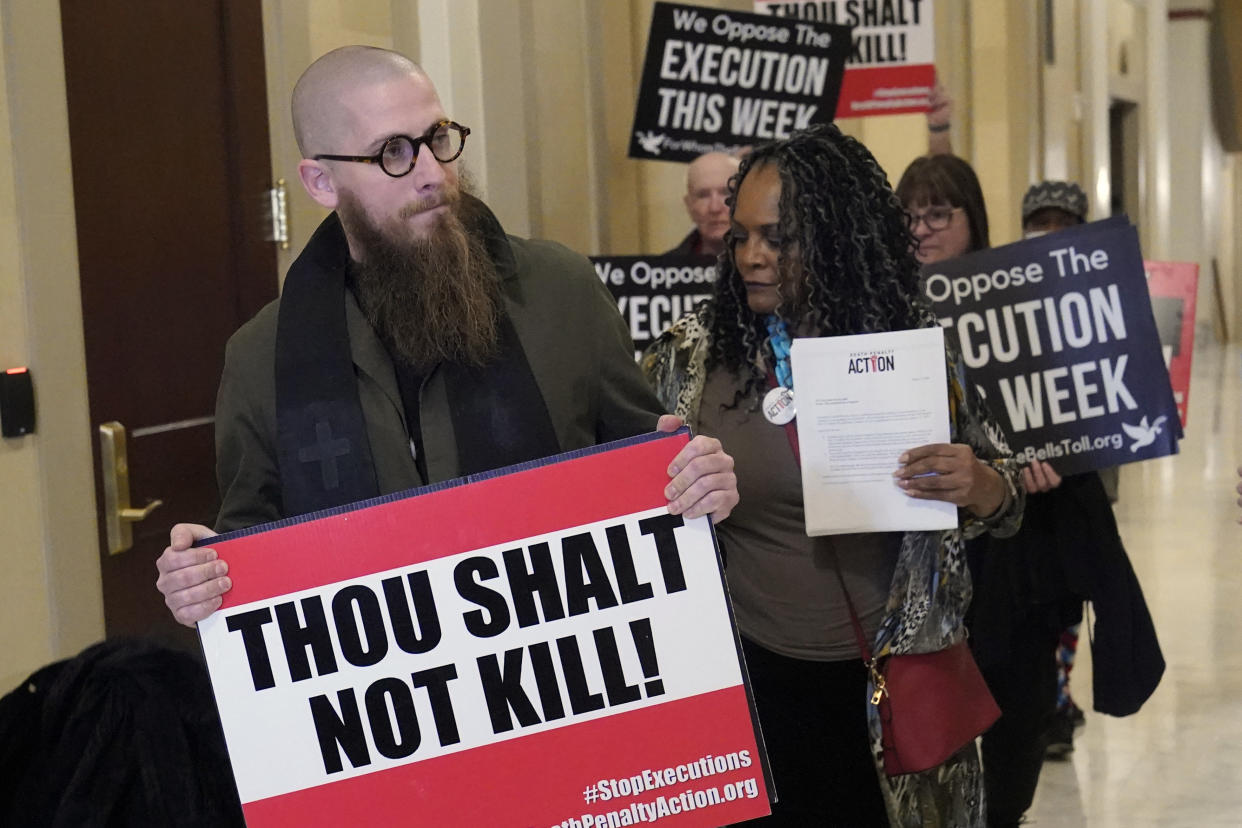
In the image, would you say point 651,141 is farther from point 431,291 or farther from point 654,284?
point 431,291

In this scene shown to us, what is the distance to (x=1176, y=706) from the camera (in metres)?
5.66

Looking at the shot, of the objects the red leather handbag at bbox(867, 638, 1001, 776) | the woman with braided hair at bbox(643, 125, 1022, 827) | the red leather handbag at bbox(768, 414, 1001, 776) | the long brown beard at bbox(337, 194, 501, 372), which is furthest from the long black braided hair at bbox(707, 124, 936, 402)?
the long brown beard at bbox(337, 194, 501, 372)

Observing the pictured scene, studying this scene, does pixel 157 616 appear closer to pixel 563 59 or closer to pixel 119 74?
pixel 119 74

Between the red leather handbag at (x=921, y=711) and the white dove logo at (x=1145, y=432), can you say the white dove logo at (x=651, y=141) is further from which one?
the red leather handbag at (x=921, y=711)

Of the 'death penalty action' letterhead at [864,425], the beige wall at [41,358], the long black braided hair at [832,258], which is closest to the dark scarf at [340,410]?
the 'death penalty action' letterhead at [864,425]

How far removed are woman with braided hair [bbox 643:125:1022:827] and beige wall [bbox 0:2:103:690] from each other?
123cm

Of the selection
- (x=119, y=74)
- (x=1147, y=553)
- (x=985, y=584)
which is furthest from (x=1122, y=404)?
(x=1147, y=553)

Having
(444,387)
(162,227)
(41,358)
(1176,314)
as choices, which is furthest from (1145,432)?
(41,358)

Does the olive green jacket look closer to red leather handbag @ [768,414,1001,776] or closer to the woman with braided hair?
the woman with braided hair

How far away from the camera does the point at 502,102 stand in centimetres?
517

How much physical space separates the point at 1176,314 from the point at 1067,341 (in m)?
2.03

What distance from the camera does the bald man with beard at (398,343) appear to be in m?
2.12

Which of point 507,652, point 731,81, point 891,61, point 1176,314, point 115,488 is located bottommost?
point 507,652

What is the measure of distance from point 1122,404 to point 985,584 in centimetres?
61
